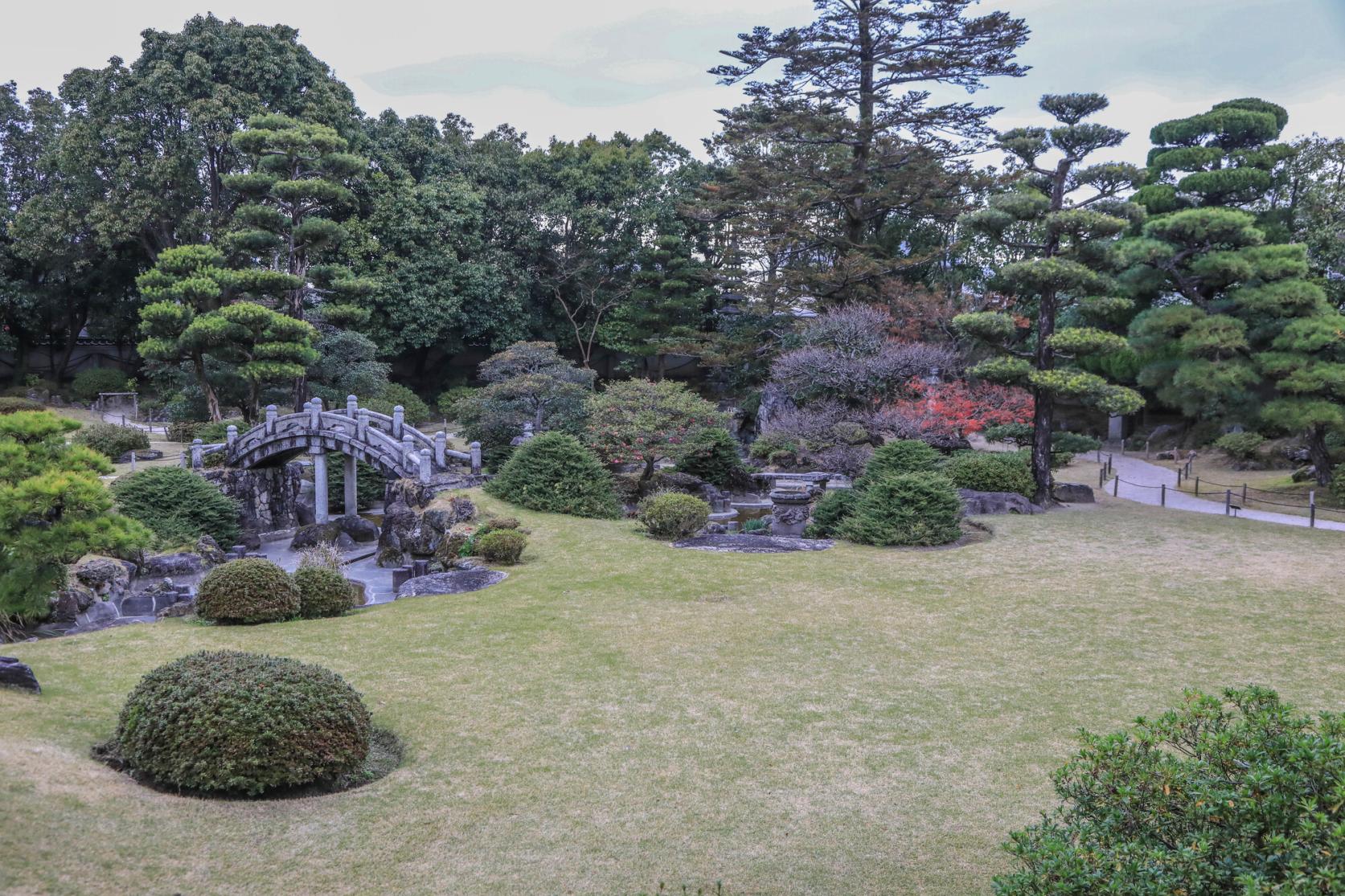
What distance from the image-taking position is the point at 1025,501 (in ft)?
71.2

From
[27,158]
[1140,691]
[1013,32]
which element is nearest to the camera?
[1140,691]

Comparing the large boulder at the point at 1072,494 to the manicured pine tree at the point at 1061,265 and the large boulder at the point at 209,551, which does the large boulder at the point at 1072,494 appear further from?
the large boulder at the point at 209,551

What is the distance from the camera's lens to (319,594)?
1373 centimetres

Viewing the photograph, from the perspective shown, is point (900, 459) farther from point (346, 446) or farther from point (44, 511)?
point (44, 511)

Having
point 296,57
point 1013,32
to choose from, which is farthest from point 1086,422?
point 296,57

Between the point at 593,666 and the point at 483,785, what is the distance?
3336mm

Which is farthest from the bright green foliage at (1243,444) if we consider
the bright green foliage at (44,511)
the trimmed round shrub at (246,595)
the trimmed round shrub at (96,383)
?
the trimmed round shrub at (96,383)

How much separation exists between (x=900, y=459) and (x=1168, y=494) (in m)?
9.16

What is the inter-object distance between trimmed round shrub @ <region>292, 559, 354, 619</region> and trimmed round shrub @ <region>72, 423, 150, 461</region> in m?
18.6

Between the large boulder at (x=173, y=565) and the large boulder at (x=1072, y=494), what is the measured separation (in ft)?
63.2

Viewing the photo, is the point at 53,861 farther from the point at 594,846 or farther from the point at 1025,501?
the point at 1025,501

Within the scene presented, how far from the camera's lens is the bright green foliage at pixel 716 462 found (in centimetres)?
2602

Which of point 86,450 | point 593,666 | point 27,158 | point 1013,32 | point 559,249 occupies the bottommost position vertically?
point 593,666

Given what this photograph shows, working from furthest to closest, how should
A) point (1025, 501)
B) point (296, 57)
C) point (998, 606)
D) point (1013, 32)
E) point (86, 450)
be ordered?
1. point (296, 57)
2. point (1013, 32)
3. point (1025, 501)
4. point (998, 606)
5. point (86, 450)
